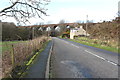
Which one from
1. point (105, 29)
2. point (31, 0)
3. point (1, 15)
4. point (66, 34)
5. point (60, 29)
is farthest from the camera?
point (60, 29)

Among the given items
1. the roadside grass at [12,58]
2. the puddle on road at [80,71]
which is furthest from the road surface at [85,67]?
the roadside grass at [12,58]

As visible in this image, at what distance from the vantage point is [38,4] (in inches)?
424

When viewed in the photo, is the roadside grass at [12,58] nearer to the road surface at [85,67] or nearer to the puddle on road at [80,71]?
the road surface at [85,67]

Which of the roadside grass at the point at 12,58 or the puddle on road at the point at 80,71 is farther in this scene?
the roadside grass at the point at 12,58

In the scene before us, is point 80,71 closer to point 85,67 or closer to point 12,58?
point 85,67

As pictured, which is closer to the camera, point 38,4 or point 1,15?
point 1,15

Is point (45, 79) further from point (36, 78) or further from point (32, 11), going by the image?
point (32, 11)

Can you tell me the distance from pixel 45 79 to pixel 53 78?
447 millimetres

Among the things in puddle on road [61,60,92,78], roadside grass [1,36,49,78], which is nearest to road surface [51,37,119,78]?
puddle on road [61,60,92,78]

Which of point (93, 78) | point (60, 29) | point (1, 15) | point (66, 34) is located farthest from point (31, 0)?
point (60, 29)

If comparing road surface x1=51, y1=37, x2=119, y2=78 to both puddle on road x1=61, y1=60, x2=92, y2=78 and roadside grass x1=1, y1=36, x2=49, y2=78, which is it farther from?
roadside grass x1=1, y1=36, x2=49, y2=78

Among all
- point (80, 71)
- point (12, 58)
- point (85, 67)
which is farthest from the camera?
point (85, 67)

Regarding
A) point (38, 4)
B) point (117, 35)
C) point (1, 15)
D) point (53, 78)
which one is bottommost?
point (53, 78)

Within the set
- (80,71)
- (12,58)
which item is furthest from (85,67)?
(12,58)
